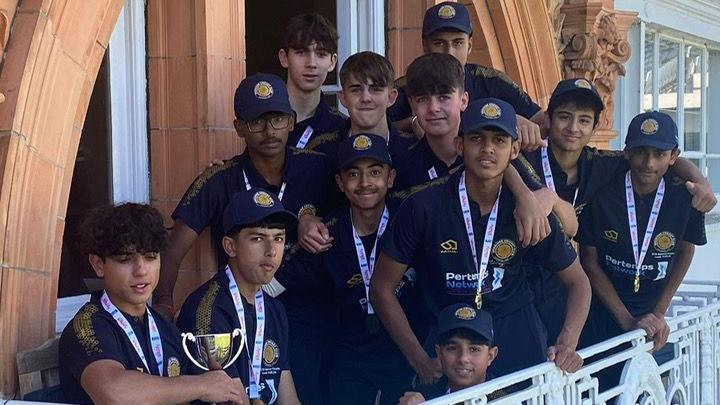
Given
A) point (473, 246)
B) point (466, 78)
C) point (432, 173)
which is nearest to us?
point (473, 246)

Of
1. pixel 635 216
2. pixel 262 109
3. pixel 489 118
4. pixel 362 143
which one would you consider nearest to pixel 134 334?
pixel 262 109

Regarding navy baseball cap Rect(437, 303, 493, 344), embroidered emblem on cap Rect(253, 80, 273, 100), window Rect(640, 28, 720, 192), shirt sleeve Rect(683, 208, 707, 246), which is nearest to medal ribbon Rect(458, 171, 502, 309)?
navy baseball cap Rect(437, 303, 493, 344)

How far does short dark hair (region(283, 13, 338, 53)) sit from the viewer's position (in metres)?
4.20

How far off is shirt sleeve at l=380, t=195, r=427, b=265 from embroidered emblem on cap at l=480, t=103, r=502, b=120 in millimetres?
379

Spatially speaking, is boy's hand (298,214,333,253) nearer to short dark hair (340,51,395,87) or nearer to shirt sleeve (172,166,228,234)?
shirt sleeve (172,166,228,234)

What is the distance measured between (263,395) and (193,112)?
1.45m

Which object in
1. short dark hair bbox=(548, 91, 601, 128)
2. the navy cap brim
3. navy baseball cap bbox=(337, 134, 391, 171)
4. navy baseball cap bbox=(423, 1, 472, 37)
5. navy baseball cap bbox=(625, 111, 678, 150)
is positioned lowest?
navy baseball cap bbox=(337, 134, 391, 171)

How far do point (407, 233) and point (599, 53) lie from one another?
4.29 m

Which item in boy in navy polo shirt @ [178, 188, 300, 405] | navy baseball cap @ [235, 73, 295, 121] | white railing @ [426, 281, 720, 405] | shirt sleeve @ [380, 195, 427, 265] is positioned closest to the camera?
boy in navy polo shirt @ [178, 188, 300, 405]

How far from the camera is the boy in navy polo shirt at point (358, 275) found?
12.5ft

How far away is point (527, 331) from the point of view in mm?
3793

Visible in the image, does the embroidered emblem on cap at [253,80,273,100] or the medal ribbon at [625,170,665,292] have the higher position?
the embroidered emblem on cap at [253,80,273,100]

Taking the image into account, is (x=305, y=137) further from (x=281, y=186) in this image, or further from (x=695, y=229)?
(x=695, y=229)

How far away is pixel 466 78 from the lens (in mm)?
4609
